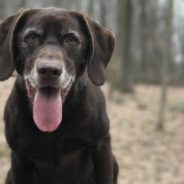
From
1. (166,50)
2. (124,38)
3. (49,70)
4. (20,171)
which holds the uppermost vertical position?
(49,70)

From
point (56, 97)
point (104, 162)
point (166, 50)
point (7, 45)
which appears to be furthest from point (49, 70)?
point (166, 50)

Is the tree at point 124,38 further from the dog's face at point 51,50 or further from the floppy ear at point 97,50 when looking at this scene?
the dog's face at point 51,50

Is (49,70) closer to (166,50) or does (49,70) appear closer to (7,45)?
(7,45)

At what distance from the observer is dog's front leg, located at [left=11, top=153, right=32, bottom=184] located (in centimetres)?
502

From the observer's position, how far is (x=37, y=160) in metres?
4.95

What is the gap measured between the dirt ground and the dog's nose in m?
3.69

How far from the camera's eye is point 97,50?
4.69 meters

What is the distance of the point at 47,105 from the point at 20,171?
0.98m

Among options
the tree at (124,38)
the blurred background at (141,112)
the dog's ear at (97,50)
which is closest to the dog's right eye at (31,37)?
the dog's ear at (97,50)

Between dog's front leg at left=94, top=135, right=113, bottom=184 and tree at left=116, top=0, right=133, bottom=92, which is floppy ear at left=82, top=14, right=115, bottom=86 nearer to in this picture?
dog's front leg at left=94, top=135, right=113, bottom=184

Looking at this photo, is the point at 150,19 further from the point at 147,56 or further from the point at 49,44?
the point at 49,44

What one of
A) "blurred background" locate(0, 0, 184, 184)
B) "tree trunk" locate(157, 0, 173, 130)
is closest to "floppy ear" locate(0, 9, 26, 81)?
"blurred background" locate(0, 0, 184, 184)

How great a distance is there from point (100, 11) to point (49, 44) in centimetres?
3129

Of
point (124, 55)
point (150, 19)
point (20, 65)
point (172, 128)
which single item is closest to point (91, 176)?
point (20, 65)
